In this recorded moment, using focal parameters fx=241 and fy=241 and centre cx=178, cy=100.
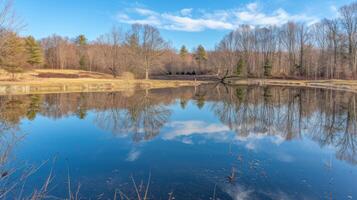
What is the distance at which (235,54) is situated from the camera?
6875cm

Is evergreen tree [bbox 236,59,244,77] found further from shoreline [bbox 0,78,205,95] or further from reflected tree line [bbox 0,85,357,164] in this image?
reflected tree line [bbox 0,85,357,164]

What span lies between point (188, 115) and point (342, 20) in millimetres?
52777

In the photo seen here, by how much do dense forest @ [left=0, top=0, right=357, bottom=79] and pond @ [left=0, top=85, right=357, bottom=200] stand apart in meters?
34.3

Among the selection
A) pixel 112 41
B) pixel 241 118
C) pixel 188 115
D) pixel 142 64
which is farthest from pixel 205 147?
pixel 112 41

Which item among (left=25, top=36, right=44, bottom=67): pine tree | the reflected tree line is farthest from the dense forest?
the reflected tree line

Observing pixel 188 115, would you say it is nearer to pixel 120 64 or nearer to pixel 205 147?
pixel 205 147

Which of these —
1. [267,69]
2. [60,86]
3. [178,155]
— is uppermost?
[267,69]

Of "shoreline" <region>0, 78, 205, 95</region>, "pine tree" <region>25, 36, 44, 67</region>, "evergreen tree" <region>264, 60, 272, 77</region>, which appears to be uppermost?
"pine tree" <region>25, 36, 44, 67</region>

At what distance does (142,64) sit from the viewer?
4816cm

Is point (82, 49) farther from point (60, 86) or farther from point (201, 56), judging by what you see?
point (60, 86)

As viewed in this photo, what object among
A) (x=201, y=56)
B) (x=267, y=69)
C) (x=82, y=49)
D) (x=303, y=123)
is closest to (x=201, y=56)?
(x=201, y=56)

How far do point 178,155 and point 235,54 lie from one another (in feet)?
209

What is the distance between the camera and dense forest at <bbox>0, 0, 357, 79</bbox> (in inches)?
1957

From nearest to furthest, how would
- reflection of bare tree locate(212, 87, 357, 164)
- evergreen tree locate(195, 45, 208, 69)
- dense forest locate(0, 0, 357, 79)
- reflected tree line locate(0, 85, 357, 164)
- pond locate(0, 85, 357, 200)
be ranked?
pond locate(0, 85, 357, 200) < reflection of bare tree locate(212, 87, 357, 164) < reflected tree line locate(0, 85, 357, 164) < dense forest locate(0, 0, 357, 79) < evergreen tree locate(195, 45, 208, 69)
